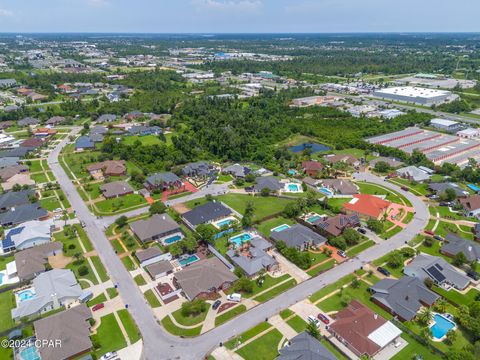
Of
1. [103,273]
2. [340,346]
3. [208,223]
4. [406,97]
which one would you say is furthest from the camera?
[406,97]

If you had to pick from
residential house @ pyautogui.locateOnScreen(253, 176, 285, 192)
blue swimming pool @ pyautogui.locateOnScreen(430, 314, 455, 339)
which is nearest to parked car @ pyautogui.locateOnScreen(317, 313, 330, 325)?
blue swimming pool @ pyautogui.locateOnScreen(430, 314, 455, 339)

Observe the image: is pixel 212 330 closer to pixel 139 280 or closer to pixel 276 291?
pixel 276 291

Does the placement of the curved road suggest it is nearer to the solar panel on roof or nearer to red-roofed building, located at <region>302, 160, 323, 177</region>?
the solar panel on roof

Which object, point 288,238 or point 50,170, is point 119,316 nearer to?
point 288,238

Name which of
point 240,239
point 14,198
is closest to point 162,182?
point 240,239

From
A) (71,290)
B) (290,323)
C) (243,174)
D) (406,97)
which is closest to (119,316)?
(71,290)
